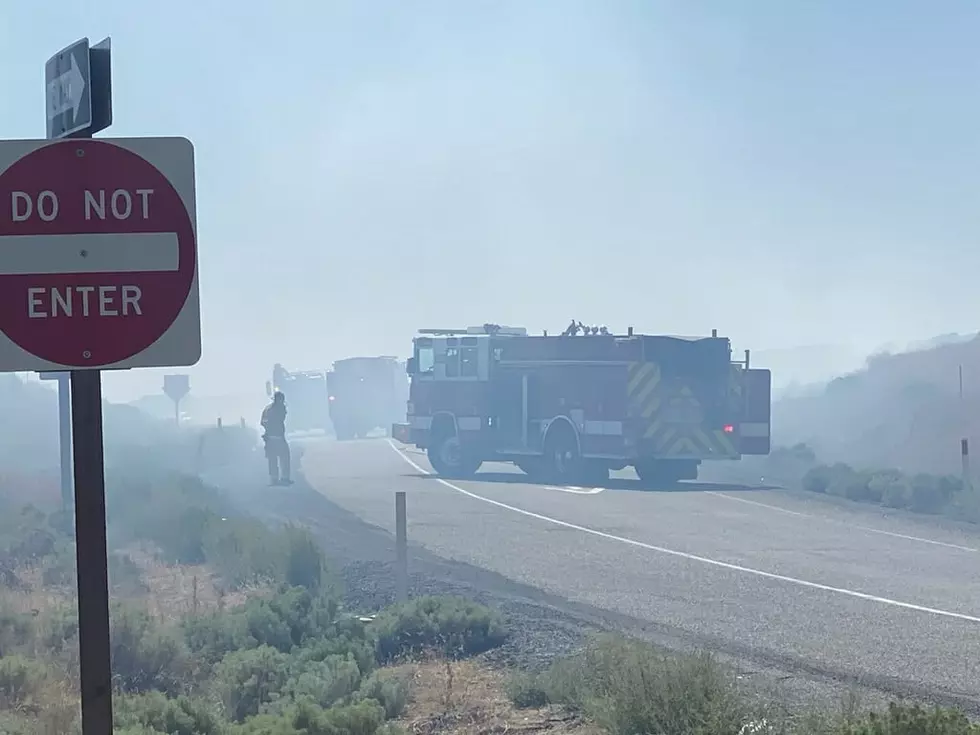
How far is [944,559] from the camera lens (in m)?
15.1

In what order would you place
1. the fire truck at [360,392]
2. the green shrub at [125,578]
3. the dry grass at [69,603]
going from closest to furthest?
the dry grass at [69,603], the green shrub at [125,578], the fire truck at [360,392]

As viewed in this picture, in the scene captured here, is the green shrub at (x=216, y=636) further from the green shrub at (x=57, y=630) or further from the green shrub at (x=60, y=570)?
the green shrub at (x=60, y=570)

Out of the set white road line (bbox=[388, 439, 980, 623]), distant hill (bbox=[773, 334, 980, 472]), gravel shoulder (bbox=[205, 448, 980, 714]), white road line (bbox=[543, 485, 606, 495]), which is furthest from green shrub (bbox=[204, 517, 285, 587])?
distant hill (bbox=[773, 334, 980, 472])

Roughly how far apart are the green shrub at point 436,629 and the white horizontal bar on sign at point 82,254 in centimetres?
600

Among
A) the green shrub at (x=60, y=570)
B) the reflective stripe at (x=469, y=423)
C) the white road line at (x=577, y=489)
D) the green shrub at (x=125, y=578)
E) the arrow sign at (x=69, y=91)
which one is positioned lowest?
the white road line at (x=577, y=489)

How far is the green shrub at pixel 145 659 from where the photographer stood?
313 inches

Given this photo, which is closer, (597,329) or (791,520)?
(791,520)

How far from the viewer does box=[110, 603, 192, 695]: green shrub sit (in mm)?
7949

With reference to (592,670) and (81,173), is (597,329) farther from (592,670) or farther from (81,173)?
(81,173)

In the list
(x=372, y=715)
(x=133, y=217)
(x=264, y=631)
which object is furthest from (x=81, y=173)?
(x=264, y=631)

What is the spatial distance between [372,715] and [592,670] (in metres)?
1.91

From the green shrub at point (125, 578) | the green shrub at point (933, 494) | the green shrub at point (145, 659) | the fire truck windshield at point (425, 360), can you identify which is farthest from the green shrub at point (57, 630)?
the fire truck windshield at point (425, 360)

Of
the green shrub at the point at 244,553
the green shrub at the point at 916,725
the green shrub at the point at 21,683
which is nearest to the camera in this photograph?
the green shrub at the point at 916,725

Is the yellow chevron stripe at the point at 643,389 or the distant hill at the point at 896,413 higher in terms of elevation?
the yellow chevron stripe at the point at 643,389
